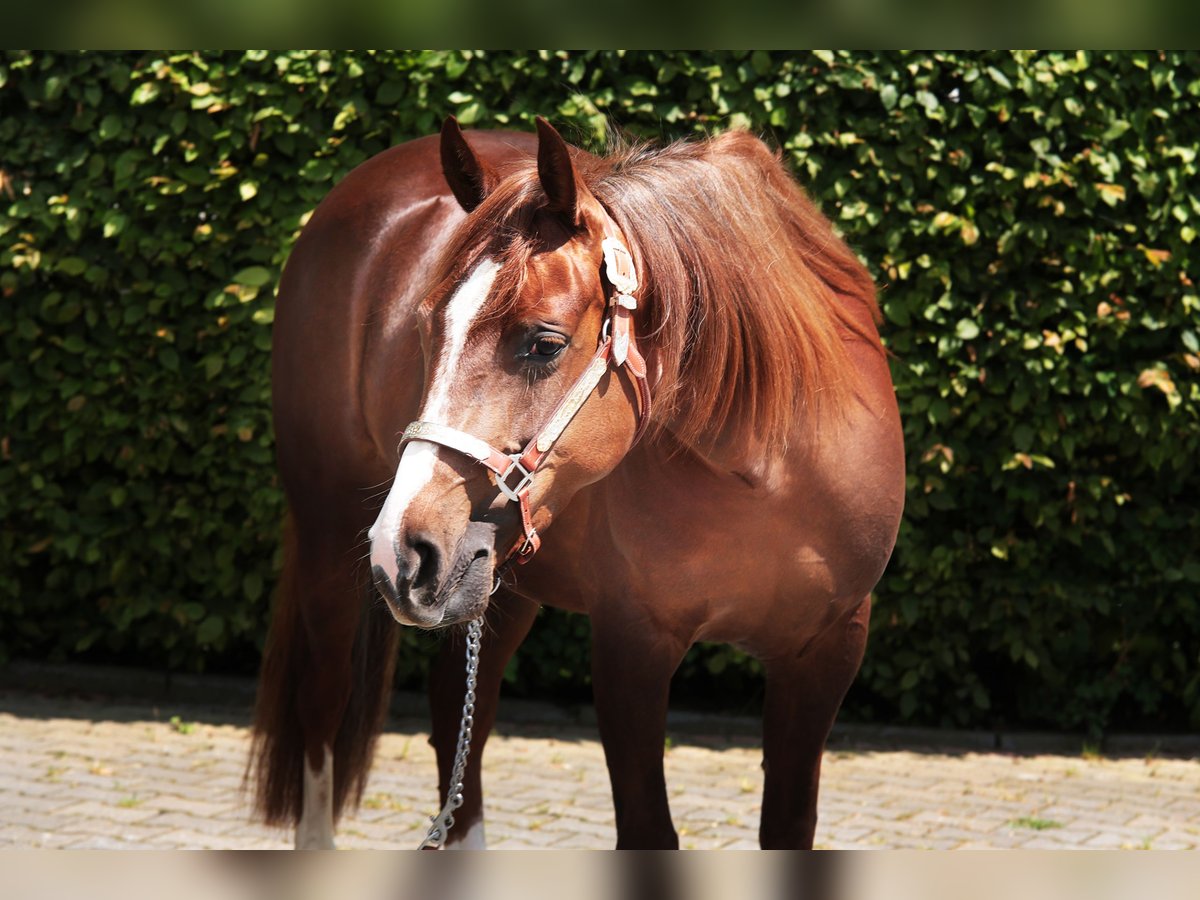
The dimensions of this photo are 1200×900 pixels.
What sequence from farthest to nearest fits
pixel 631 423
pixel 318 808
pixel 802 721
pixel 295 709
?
pixel 295 709
pixel 318 808
pixel 802 721
pixel 631 423

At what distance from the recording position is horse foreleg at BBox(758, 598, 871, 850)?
2502 mm

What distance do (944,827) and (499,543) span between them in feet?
9.77

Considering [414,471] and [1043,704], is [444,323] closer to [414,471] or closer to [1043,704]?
[414,471]

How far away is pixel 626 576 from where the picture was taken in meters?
2.31

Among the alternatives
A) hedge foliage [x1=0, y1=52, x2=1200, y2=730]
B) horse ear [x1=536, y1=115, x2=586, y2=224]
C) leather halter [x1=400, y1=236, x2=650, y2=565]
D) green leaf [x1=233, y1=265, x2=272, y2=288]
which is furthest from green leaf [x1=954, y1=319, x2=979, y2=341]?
horse ear [x1=536, y1=115, x2=586, y2=224]

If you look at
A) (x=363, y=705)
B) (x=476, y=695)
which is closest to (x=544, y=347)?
(x=476, y=695)

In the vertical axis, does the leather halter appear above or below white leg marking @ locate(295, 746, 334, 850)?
above

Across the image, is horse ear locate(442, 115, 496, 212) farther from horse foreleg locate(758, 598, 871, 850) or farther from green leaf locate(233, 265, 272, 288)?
green leaf locate(233, 265, 272, 288)

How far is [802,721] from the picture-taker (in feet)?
8.21

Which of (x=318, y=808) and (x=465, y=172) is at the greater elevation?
(x=465, y=172)

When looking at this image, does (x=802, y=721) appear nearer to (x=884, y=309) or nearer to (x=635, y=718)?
(x=635, y=718)

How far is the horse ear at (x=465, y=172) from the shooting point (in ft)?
6.73

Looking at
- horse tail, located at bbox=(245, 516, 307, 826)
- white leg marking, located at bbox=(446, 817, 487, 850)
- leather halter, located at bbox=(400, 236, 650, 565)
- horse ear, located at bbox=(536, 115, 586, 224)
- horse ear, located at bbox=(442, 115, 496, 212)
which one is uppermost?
horse ear, located at bbox=(442, 115, 496, 212)

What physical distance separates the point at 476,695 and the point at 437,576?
1.81 m
